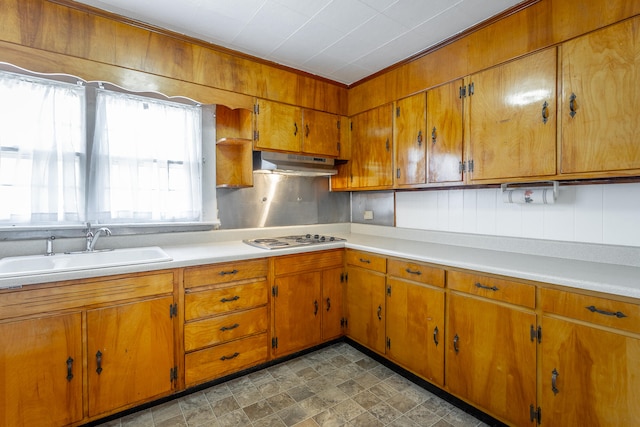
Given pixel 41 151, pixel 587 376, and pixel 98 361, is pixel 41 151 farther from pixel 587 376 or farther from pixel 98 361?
pixel 587 376

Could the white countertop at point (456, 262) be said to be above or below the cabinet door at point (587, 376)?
above

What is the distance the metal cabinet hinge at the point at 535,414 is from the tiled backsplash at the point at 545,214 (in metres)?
1.05

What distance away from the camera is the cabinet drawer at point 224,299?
6.65ft

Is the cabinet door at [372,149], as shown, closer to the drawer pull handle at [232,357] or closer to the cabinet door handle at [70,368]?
the drawer pull handle at [232,357]

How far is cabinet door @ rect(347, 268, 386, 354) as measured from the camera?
2.45 metres

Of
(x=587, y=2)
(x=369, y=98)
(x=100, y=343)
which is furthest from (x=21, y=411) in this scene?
(x=587, y=2)

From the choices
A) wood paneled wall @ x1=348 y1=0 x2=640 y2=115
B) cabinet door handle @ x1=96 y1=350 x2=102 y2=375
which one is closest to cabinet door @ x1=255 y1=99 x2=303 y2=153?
wood paneled wall @ x1=348 y1=0 x2=640 y2=115

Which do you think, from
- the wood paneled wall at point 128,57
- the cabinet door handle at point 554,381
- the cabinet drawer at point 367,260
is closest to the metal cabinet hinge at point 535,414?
the cabinet door handle at point 554,381

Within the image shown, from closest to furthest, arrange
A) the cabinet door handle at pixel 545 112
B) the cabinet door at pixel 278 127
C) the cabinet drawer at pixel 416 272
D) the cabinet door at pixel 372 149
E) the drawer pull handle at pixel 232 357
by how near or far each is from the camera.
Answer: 1. the cabinet door handle at pixel 545 112
2. the cabinet drawer at pixel 416 272
3. the drawer pull handle at pixel 232 357
4. the cabinet door at pixel 278 127
5. the cabinet door at pixel 372 149

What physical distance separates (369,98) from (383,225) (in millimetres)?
1293

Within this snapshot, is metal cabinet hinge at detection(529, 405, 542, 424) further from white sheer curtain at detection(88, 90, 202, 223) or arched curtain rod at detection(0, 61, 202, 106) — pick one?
arched curtain rod at detection(0, 61, 202, 106)

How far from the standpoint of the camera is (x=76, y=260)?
1.95 m

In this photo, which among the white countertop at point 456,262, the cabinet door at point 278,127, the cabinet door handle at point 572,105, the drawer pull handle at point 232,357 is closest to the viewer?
the white countertop at point 456,262

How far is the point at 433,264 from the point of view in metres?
2.04
